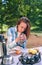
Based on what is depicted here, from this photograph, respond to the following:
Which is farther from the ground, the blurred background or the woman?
the blurred background

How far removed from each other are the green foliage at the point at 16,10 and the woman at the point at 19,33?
0.04m

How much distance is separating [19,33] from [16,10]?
8.7 inches

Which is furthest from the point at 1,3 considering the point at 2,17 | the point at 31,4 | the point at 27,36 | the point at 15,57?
the point at 15,57

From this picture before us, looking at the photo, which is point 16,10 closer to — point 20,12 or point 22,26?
point 20,12

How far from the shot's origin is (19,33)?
5.58 feet

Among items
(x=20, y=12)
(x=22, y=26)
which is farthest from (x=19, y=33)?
(x=20, y=12)

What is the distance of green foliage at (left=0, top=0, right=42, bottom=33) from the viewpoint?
5.54 ft

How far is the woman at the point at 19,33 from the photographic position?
5.47 feet

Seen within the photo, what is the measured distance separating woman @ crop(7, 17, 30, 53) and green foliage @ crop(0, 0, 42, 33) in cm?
4

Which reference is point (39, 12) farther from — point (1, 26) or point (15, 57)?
point (15, 57)

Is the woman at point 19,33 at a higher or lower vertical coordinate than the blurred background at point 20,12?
lower

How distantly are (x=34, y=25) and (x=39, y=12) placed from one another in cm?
14

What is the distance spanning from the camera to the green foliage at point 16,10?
5.54 feet

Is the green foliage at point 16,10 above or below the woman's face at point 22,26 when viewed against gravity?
above
